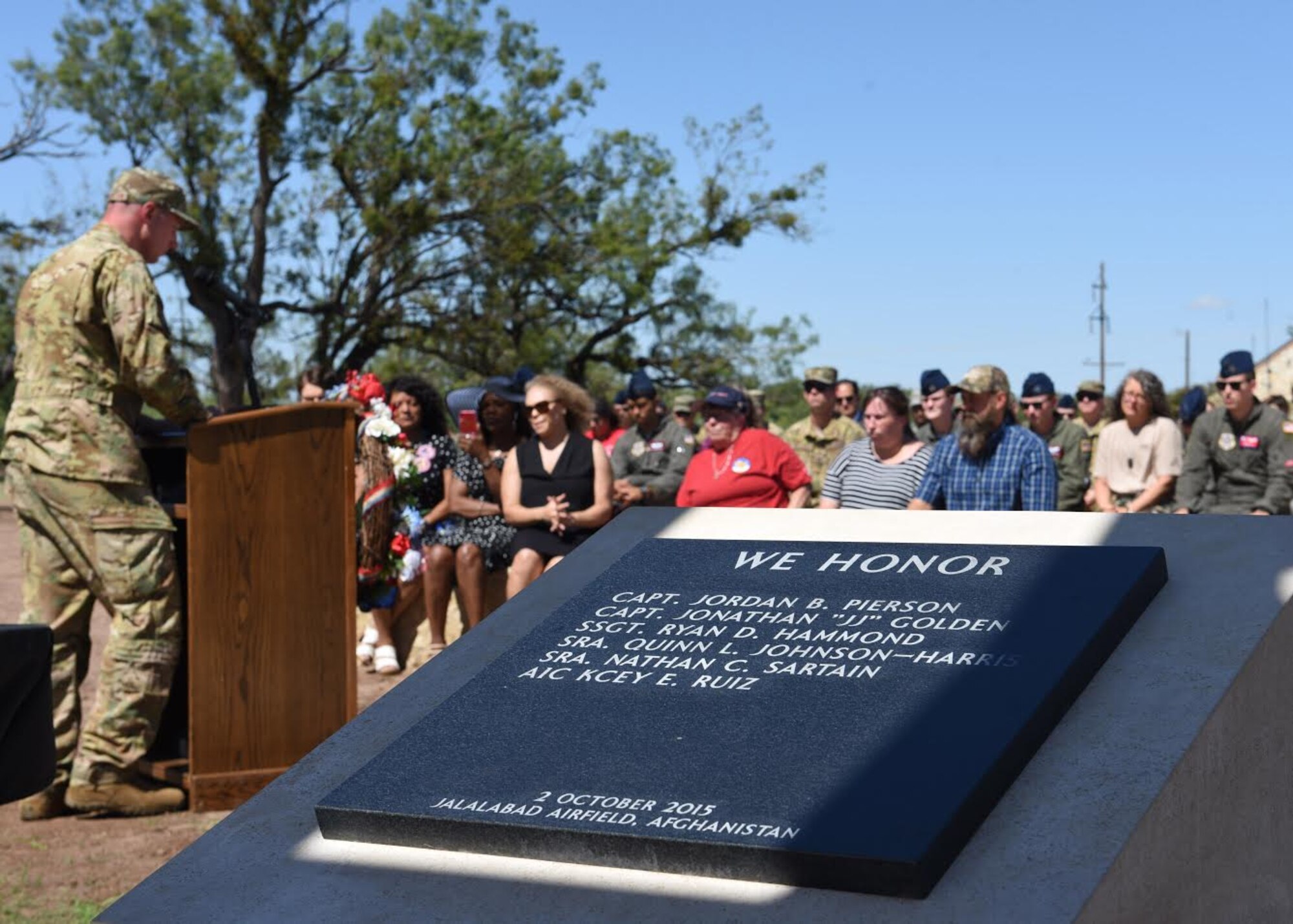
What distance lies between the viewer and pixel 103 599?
5.57 metres

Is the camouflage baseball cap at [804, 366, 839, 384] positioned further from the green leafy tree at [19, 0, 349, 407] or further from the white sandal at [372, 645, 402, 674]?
the green leafy tree at [19, 0, 349, 407]

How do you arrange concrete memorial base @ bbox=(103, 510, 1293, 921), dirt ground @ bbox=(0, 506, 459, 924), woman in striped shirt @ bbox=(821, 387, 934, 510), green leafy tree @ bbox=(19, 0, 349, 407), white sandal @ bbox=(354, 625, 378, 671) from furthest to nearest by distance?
green leafy tree @ bbox=(19, 0, 349, 407) → white sandal @ bbox=(354, 625, 378, 671) → woman in striped shirt @ bbox=(821, 387, 934, 510) → dirt ground @ bbox=(0, 506, 459, 924) → concrete memorial base @ bbox=(103, 510, 1293, 921)

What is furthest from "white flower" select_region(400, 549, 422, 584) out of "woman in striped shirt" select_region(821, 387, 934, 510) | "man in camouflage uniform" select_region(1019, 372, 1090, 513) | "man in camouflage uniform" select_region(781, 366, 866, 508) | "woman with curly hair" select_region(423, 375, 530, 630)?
"man in camouflage uniform" select_region(1019, 372, 1090, 513)

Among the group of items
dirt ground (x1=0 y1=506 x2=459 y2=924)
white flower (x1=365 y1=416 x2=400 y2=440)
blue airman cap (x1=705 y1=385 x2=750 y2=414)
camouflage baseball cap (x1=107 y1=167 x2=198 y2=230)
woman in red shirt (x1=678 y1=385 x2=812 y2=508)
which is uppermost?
camouflage baseball cap (x1=107 y1=167 x2=198 y2=230)

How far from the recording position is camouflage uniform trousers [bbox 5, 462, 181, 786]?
Result: 17.7ft

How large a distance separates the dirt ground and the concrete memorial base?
199 centimetres

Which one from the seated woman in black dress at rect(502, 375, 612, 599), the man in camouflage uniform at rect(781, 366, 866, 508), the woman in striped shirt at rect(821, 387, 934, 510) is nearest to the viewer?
the woman in striped shirt at rect(821, 387, 934, 510)

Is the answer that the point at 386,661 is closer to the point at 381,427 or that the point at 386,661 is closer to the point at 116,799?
the point at 381,427

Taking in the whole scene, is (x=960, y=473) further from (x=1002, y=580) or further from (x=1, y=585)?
(x=1, y=585)

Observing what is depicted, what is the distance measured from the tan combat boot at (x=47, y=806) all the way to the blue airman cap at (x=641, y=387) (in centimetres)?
539

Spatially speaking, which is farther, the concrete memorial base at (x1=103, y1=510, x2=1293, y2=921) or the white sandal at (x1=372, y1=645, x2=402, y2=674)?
the white sandal at (x1=372, y1=645, x2=402, y2=674)

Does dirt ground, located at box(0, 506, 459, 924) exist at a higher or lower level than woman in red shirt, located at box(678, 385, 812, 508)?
lower

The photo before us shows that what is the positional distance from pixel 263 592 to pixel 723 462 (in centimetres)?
225

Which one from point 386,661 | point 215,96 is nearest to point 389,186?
point 215,96
